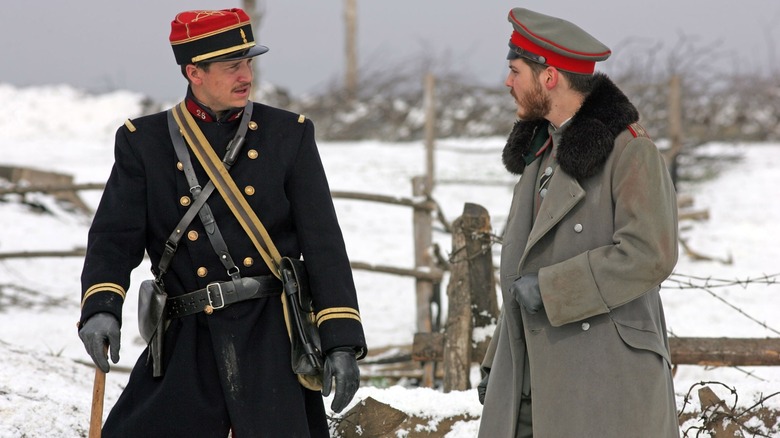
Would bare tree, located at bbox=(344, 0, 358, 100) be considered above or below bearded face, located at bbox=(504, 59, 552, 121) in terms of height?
above

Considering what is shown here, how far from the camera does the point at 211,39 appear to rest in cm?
283

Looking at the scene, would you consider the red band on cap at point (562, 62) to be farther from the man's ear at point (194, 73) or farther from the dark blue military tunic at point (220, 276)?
the man's ear at point (194, 73)

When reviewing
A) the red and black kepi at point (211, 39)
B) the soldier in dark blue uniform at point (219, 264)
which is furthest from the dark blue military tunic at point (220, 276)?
the red and black kepi at point (211, 39)

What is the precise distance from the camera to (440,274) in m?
6.77

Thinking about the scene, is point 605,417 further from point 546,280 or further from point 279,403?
point 279,403

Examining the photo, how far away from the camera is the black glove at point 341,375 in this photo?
2707 millimetres

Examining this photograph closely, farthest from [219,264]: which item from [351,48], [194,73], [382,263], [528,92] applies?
[351,48]

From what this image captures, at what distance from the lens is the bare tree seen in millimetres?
19453

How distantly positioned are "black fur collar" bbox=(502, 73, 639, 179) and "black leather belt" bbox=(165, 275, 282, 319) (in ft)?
3.22

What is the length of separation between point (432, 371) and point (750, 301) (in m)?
3.77

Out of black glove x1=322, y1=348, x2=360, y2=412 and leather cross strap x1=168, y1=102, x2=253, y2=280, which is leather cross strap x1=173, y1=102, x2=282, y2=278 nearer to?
leather cross strap x1=168, y1=102, x2=253, y2=280

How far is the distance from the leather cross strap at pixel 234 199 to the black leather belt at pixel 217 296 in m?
0.06

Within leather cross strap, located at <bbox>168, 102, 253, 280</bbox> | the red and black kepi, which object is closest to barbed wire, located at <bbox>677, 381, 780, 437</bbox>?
leather cross strap, located at <bbox>168, 102, 253, 280</bbox>

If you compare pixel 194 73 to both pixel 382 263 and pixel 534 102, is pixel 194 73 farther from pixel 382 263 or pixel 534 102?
pixel 382 263
